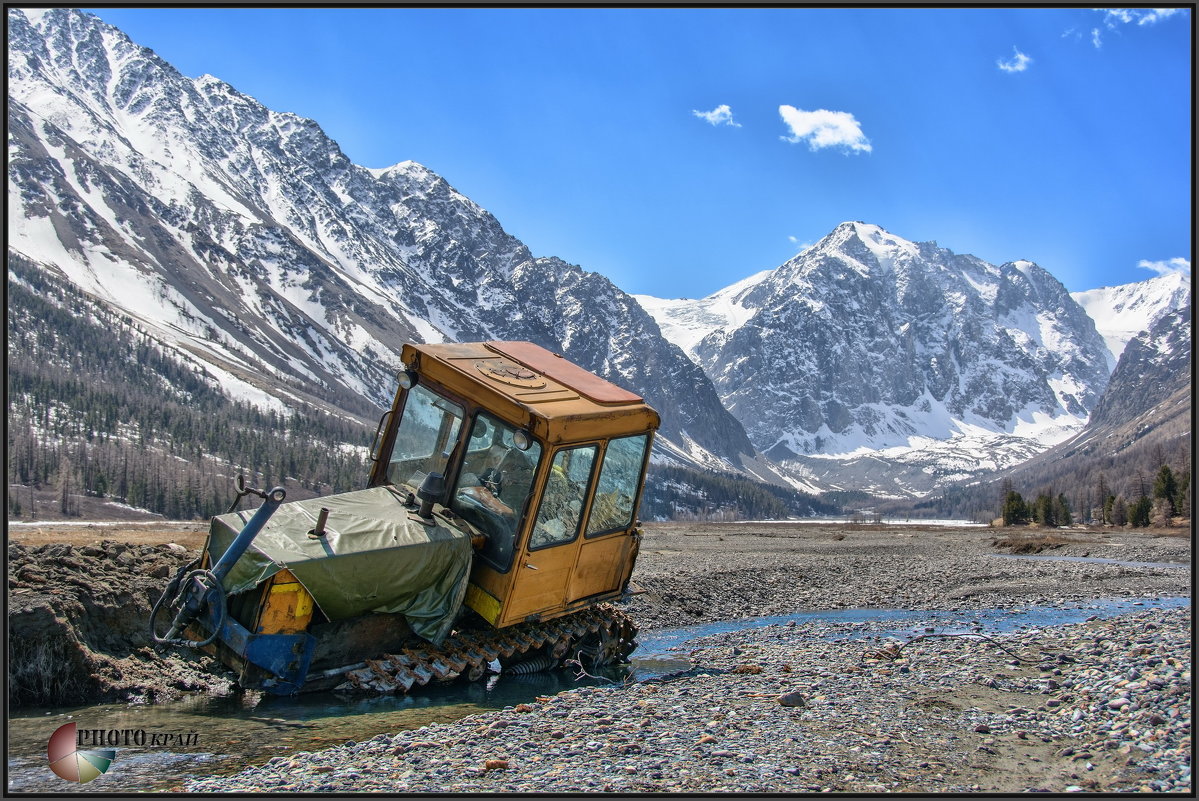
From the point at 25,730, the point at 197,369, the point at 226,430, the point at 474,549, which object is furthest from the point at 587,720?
the point at 197,369

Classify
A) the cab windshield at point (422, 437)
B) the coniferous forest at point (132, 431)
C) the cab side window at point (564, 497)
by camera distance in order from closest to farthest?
the cab side window at point (564, 497)
the cab windshield at point (422, 437)
the coniferous forest at point (132, 431)

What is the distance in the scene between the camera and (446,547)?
10.3 m

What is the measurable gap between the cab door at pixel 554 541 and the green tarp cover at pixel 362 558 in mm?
701

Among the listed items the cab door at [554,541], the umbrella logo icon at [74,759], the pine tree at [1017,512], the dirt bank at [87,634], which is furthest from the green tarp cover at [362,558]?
the pine tree at [1017,512]

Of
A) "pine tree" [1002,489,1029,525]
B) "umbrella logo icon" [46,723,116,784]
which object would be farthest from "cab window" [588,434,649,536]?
"pine tree" [1002,489,1029,525]

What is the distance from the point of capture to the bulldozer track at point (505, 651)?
1007cm

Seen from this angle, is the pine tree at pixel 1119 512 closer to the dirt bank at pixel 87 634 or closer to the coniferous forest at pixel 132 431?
the dirt bank at pixel 87 634

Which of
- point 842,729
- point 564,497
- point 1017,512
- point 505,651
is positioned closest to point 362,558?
point 505,651

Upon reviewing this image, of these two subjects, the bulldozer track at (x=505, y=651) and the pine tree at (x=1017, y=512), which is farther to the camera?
the pine tree at (x=1017, y=512)

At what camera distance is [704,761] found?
733 centimetres

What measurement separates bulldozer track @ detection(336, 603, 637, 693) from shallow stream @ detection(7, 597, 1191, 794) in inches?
8.1

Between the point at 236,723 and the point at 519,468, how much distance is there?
156 inches

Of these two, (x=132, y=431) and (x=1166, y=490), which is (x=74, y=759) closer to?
(x=1166, y=490)

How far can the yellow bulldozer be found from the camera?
924 cm
